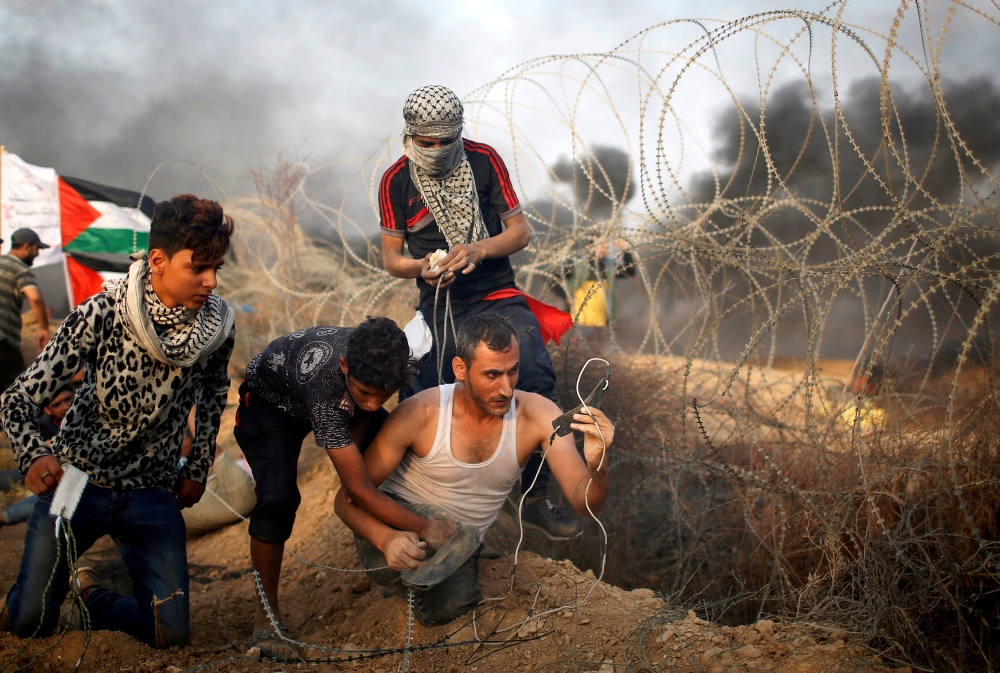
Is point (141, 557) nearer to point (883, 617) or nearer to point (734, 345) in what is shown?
point (883, 617)

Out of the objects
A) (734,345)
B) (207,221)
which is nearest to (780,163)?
(734,345)

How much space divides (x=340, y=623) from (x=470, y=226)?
2.03 meters

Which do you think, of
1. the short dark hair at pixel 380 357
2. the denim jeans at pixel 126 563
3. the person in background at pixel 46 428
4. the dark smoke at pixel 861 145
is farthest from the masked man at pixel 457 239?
the dark smoke at pixel 861 145

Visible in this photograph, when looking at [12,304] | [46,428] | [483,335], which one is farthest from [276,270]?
[483,335]

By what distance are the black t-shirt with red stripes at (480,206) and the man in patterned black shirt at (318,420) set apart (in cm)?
90

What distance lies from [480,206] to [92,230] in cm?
722

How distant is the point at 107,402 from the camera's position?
8.90ft

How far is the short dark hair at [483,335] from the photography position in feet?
9.66

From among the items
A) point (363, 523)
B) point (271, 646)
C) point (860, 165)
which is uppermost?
point (860, 165)

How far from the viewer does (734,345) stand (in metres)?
9.70

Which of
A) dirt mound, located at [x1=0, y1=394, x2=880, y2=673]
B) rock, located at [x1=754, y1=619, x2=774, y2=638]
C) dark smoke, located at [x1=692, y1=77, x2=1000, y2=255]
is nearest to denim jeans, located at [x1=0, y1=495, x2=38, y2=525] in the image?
dirt mound, located at [x1=0, y1=394, x2=880, y2=673]

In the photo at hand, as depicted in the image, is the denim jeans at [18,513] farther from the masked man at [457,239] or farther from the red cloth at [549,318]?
the red cloth at [549,318]

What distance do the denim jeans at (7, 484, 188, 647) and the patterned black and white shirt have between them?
60cm

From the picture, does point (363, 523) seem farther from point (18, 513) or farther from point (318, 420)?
point (18, 513)
